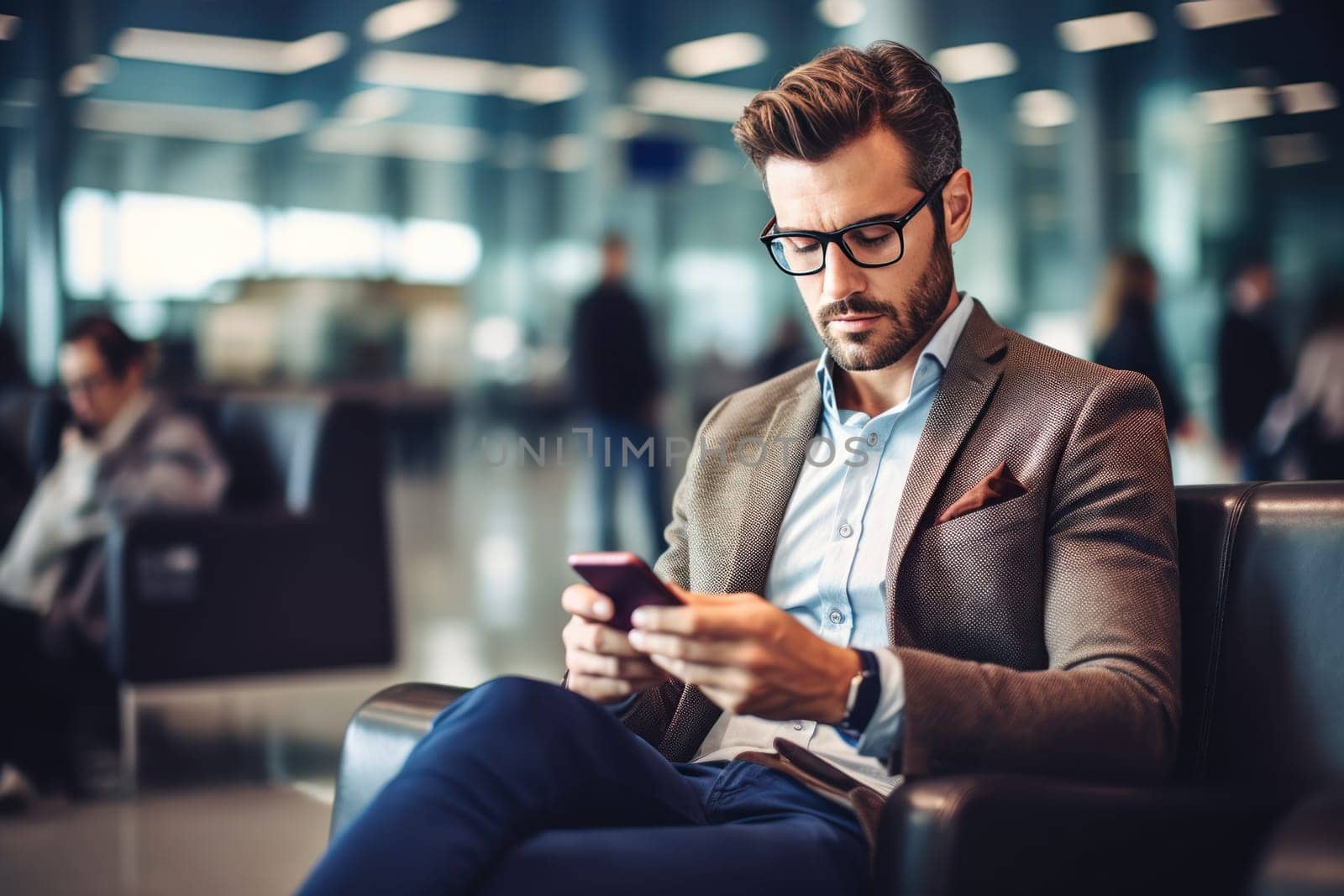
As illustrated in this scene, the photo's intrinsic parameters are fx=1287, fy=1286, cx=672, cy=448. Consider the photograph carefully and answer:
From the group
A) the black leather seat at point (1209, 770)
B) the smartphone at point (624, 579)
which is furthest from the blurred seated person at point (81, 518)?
the smartphone at point (624, 579)

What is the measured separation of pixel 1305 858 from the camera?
0.89 metres

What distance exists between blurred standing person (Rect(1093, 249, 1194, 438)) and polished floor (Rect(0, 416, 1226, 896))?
2.17m

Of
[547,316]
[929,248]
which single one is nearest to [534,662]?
[929,248]

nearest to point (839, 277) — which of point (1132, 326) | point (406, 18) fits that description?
point (1132, 326)

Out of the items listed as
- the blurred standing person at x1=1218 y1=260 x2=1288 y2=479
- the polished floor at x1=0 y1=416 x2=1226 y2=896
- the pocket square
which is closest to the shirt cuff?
the pocket square

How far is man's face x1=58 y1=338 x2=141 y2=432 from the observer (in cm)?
377

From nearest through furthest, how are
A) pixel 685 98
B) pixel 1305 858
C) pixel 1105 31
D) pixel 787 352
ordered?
pixel 1305 858 < pixel 1105 31 < pixel 787 352 < pixel 685 98

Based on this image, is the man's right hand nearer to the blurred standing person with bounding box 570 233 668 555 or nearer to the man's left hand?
the man's left hand

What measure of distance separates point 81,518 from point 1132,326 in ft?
11.9

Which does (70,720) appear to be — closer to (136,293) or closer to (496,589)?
(496,589)

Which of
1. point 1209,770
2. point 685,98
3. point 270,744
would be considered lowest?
point 270,744

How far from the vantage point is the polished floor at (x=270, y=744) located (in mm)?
2707

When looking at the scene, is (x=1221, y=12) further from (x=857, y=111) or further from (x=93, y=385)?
(x=857, y=111)

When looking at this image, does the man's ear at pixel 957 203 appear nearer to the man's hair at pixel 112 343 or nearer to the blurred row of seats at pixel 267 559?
the blurred row of seats at pixel 267 559
